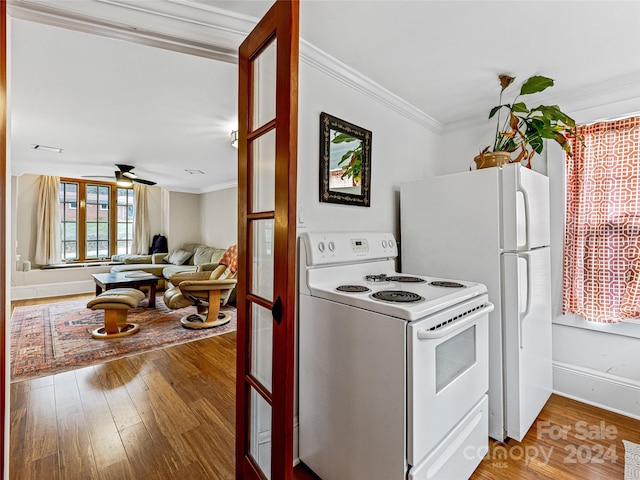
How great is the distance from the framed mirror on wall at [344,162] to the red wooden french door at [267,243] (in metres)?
0.52

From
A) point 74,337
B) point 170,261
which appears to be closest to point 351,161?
point 74,337

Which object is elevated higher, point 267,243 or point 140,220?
point 140,220

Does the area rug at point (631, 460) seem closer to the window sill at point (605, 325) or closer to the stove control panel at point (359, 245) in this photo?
the window sill at point (605, 325)

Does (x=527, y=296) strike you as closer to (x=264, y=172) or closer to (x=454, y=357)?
(x=454, y=357)

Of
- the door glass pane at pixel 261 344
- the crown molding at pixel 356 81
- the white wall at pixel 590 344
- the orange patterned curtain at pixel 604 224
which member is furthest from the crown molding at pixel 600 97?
the door glass pane at pixel 261 344

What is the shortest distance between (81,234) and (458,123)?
23.5ft

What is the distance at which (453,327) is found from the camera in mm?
1267

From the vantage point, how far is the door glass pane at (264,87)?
4.21ft

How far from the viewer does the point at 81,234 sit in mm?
6203

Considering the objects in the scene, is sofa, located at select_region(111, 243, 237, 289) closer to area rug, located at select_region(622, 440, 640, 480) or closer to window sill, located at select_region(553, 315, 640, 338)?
window sill, located at select_region(553, 315, 640, 338)

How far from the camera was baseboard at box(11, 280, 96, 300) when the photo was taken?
17.6 ft

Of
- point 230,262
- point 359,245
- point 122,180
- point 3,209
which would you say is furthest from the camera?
point 230,262

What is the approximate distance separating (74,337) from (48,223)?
3.47 metres

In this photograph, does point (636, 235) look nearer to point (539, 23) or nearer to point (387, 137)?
point (539, 23)
